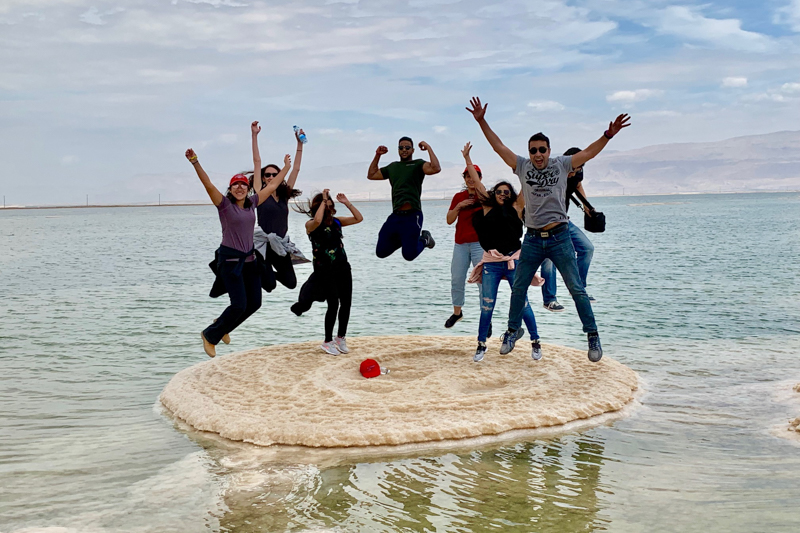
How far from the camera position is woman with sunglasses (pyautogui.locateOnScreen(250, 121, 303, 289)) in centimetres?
969

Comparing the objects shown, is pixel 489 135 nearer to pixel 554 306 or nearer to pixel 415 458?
pixel 554 306

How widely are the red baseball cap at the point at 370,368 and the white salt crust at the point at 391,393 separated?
0.11 m

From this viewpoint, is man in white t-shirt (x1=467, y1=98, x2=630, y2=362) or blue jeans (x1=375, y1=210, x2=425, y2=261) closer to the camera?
man in white t-shirt (x1=467, y1=98, x2=630, y2=362)

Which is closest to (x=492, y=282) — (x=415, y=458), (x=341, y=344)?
(x=341, y=344)

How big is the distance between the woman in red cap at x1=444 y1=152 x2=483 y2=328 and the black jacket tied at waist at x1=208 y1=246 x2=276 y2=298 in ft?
8.08

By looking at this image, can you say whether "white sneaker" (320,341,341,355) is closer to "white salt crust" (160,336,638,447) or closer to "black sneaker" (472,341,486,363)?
"white salt crust" (160,336,638,447)

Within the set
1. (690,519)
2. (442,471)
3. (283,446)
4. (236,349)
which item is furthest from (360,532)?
(236,349)

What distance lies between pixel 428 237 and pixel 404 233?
24.2 inches

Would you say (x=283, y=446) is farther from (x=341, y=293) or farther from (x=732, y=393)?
(x=732, y=393)

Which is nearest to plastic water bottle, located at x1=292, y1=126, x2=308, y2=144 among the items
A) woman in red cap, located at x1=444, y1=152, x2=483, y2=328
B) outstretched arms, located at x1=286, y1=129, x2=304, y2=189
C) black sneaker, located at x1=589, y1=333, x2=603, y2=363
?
outstretched arms, located at x1=286, y1=129, x2=304, y2=189

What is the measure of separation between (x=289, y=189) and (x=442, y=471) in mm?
4654

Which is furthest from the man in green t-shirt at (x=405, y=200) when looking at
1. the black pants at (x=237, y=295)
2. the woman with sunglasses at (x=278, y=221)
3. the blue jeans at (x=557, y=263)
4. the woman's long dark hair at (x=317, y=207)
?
the black pants at (x=237, y=295)

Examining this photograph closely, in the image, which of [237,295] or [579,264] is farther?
[579,264]

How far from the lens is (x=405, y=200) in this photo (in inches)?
389
